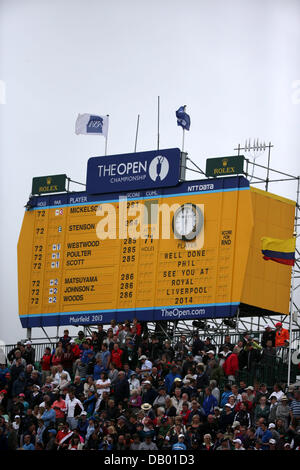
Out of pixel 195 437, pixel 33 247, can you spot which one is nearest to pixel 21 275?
pixel 33 247

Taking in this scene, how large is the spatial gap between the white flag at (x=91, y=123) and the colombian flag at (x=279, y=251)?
8.47 meters

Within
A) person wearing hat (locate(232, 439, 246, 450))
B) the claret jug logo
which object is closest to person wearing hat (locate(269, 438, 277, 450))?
person wearing hat (locate(232, 439, 246, 450))

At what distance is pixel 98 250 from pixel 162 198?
237 cm

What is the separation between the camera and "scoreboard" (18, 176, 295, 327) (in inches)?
1566

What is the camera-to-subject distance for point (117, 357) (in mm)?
37781

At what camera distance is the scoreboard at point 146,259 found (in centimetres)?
3978

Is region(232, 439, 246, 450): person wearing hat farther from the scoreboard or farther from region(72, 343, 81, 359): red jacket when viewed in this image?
region(72, 343, 81, 359): red jacket

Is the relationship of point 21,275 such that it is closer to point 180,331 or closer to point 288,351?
point 180,331

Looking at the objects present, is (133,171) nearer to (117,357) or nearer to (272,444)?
(117,357)

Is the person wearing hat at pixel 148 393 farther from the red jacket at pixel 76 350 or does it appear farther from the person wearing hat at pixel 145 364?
the red jacket at pixel 76 350

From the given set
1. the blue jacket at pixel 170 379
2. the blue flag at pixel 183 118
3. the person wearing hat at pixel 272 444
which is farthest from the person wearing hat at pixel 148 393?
the blue flag at pixel 183 118

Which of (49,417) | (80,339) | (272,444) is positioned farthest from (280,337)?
(272,444)

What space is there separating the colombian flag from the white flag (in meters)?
8.47

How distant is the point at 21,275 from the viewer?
144ft
